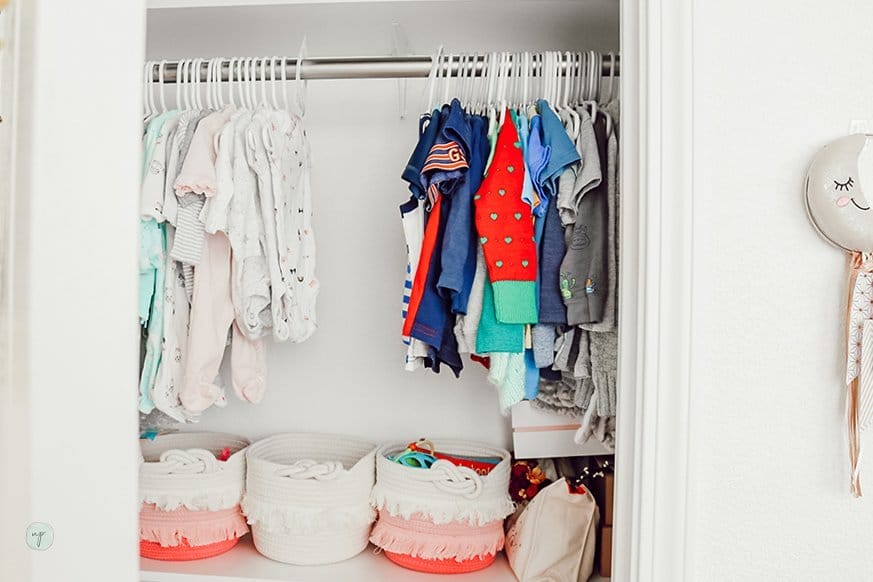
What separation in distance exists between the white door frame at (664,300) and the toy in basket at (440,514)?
589 mm

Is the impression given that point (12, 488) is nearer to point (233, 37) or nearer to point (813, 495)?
point (813, 495)

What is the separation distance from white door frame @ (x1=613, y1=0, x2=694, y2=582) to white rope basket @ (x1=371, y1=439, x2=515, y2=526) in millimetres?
587

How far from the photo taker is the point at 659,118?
3.15 ft

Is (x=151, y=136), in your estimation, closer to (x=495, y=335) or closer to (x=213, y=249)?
(x=213, y=249)

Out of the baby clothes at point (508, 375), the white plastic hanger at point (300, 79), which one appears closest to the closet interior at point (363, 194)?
the white plastic hanger at point (300, 79)

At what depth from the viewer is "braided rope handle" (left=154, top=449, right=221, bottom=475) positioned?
1.59 m

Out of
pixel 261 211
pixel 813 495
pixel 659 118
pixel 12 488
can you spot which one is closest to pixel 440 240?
pixel 261 211

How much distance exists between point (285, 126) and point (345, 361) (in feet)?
2.23

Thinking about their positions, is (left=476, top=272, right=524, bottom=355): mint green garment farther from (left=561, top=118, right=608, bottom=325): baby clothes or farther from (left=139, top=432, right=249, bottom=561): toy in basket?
(left=139, top=432, right=249, bottom=561): toy in basket

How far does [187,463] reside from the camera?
5.31 feet

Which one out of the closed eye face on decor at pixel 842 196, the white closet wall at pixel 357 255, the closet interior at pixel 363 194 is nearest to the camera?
the closed eye face on decor at pixel 842 196

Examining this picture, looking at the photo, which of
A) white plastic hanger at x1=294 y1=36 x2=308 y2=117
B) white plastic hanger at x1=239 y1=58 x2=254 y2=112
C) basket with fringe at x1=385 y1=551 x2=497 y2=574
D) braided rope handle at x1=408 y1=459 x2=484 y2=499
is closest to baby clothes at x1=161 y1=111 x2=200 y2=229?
white plastic hanger at x1=239 y1=58 x2=254 y2=112

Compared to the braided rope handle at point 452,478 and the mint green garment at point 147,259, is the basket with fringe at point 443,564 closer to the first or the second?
the braided rope handle at point 452,478

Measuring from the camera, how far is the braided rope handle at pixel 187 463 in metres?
1.59
